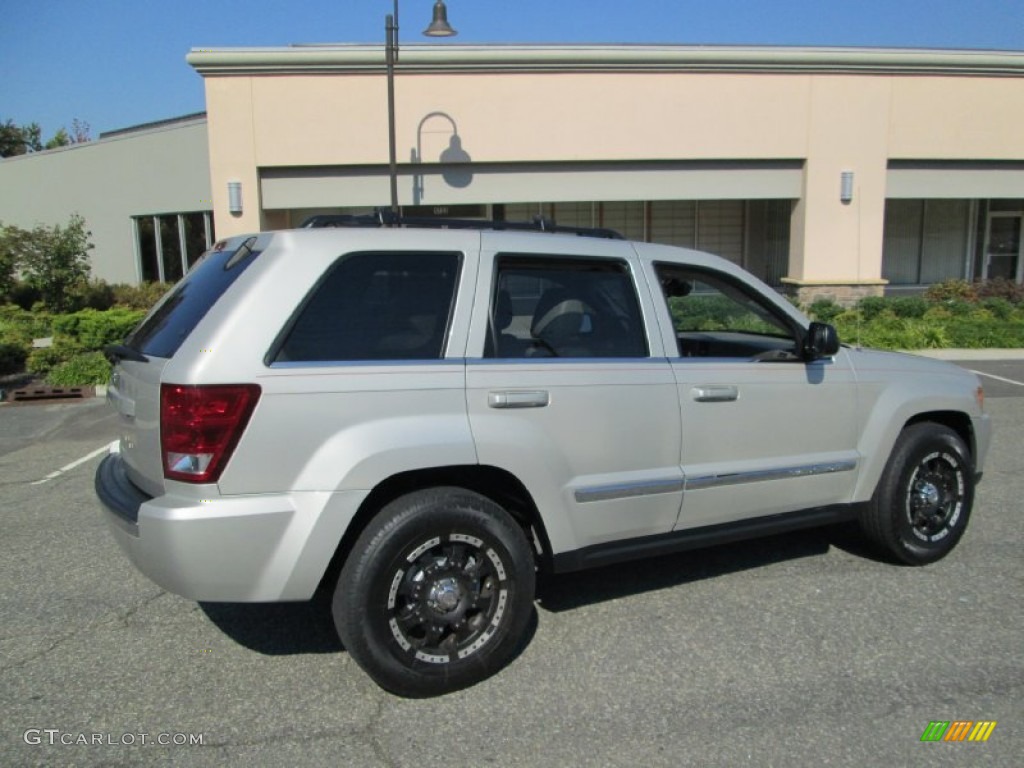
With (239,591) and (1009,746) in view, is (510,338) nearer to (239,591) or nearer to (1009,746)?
(239,591)

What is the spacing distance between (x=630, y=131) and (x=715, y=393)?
13541mm

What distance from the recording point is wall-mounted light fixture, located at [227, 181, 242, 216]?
15.5 m

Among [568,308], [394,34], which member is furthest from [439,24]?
[568,308]

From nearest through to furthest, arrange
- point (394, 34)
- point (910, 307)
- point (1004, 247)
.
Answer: point (394, 34) → point (910, 307) → point (1004, 247)

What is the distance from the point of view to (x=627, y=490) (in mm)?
3621

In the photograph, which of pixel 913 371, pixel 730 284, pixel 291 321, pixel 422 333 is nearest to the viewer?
pixel 291 321

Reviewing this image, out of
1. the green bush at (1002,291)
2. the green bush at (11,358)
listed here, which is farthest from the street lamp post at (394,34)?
the green bush at (1002,291)

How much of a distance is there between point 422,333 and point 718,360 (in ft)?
5.01

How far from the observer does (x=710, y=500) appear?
12.7 ft

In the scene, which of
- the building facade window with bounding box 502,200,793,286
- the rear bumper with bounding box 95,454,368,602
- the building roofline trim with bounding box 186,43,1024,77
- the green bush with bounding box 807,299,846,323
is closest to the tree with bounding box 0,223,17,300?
the building roofline trim with bounding box 186,43,1024,77

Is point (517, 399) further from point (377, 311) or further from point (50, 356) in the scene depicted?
point (50, 356)

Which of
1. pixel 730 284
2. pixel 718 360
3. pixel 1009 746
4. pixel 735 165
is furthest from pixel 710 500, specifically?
pixel 735 165

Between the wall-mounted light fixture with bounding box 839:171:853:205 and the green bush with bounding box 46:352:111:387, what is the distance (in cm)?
1434

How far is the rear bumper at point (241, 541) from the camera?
290 cm
